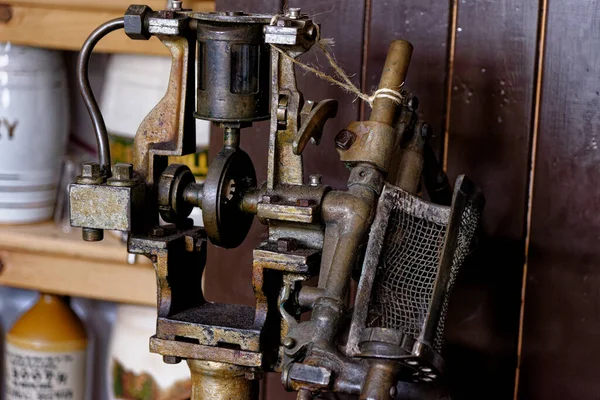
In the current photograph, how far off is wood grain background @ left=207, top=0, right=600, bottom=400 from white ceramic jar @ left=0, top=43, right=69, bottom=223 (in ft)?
1.44

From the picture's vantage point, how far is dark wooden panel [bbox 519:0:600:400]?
4.04ft

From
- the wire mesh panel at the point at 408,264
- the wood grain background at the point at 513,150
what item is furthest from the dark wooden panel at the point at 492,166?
the wire mesh panel at the point at 408,264

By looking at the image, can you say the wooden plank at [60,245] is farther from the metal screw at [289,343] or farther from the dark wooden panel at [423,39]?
the metal screw at [289,343]

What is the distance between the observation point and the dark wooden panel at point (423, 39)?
1293mm

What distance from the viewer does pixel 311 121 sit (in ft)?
3.09

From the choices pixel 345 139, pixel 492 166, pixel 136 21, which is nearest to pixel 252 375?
pixel 345 139

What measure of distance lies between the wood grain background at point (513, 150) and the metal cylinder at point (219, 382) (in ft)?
1.15

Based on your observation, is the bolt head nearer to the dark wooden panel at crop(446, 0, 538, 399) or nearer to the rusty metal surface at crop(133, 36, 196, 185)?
the rusty metal surface at crop(133, 36, 196, 185)

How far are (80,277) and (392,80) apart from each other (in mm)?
791

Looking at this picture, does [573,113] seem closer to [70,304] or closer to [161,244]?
[161,244]

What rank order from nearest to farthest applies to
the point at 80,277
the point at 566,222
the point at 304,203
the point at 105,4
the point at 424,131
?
the point at 304,203
the point at 424,131
the point at 566,222
the point at 105,4
the point at 80,277

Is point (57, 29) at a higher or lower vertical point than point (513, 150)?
higher

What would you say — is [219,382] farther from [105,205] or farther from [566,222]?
[566,222]

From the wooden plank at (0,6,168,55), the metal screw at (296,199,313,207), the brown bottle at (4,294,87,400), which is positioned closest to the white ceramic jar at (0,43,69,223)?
the wooden plank at (0,6,168,55)
